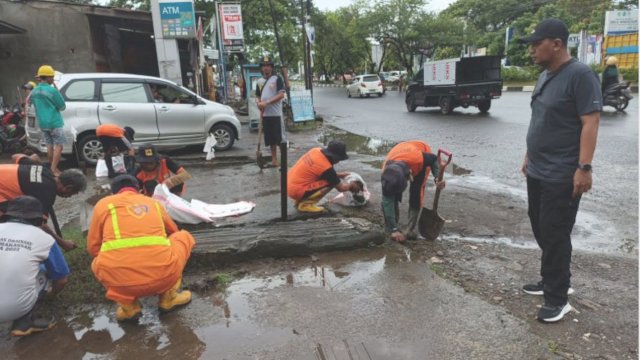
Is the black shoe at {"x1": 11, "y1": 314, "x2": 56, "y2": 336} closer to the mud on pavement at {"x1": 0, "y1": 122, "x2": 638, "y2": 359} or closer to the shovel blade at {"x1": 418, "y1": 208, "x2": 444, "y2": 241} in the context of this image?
the mud on pavement at {"x1": 0, "y1": 122, "x2": 638, "y2": 359}

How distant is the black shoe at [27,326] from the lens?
284cm

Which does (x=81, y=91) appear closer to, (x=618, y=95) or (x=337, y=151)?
(x=337, y=151)

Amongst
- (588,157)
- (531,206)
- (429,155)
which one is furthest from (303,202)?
(588,157)

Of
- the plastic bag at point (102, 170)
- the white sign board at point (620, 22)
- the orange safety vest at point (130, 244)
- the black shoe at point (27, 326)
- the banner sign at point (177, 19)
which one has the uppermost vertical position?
the white sign board at point (620, 22)

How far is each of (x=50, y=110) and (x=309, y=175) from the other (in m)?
4.56

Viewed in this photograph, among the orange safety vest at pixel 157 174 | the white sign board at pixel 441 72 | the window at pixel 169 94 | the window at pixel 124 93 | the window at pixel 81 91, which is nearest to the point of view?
the orange safety vest at pixel 157 174

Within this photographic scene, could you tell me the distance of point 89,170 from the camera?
7621mm

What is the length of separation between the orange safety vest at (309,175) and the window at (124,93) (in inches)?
185

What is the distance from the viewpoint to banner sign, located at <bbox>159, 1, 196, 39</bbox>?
12.3 meters

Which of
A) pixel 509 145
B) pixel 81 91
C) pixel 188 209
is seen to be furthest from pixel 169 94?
pixel 509 145

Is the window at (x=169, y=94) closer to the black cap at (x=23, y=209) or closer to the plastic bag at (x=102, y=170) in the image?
the plastic bag at (x=102, y=170)

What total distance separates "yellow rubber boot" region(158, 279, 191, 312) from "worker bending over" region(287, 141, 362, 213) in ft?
6.27

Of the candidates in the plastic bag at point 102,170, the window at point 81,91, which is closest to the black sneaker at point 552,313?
the plastic bag at point 102,170

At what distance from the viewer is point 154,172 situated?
4.44 meters
